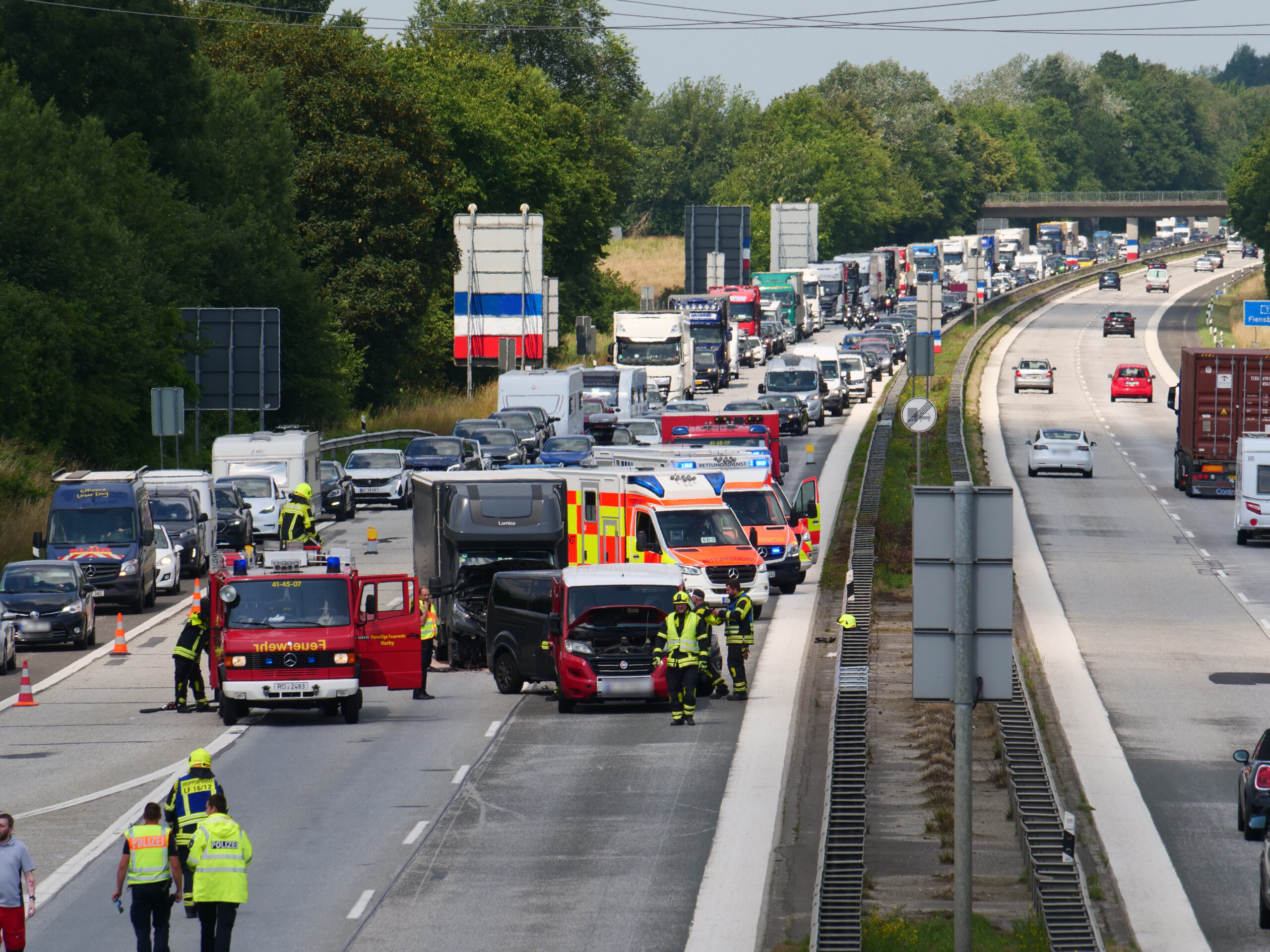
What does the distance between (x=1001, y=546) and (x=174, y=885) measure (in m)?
6.50

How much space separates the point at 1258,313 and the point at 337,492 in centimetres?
4668

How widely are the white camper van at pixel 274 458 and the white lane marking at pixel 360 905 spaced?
99.0ft

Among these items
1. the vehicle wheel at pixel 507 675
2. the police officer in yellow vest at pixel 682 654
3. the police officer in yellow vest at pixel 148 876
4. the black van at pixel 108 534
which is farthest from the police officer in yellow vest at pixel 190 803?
the black van at pixel 108 534

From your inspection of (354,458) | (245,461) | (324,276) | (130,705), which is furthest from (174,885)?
(324,276)

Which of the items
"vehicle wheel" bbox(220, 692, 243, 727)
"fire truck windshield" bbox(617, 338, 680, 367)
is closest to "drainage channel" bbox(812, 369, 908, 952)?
"vehicle wheel" bbox(220, 692, 243, 727)

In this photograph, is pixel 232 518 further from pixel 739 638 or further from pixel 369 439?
pixel 739 638

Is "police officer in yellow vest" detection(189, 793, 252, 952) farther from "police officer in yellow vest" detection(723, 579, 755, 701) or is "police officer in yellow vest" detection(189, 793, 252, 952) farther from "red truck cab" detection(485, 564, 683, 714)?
"police officer in yellow vest" detection(723, 579, 755, 701)

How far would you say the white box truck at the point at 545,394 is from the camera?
61.0 m

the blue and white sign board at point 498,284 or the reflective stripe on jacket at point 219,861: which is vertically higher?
the blue and white sign board at point 498,284

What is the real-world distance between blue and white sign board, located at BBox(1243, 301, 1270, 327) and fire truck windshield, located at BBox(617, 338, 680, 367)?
79.0ft

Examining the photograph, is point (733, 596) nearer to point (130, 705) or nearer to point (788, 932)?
point (130, 705)

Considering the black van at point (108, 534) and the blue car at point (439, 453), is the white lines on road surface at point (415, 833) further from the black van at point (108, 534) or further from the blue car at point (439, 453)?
the blue car at point (439, 453)

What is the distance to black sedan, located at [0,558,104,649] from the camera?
30.9 m

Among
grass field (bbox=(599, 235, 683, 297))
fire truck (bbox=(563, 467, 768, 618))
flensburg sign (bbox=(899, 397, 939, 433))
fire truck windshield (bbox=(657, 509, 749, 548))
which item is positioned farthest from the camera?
grass field (bbox=(599, 235, 683, 297))
